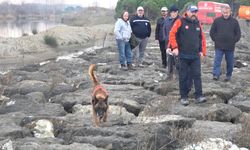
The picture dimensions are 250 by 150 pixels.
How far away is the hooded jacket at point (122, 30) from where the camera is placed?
12297mm

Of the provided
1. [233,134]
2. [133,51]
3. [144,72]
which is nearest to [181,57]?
[233,134]

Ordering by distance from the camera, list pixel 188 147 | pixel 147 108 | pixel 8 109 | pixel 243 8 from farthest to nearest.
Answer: pixel 243 8
pixel 8 109
pixel 147 108
pixel 188 147

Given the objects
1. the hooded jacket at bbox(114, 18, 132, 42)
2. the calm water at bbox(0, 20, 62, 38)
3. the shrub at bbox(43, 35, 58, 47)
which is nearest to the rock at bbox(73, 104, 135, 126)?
the hooded jacket at bbox(114, 18, 132, 42)

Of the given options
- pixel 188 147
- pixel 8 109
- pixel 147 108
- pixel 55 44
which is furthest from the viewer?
pixel 55 44

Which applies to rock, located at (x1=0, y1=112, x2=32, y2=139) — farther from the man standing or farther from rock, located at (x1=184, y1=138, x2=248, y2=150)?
the man standing

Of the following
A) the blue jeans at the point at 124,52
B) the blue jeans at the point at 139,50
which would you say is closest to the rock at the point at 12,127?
the blue jeans at the point at 124,52

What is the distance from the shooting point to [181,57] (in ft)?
28.0

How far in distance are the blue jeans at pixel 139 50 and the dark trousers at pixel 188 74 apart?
4.45 metres

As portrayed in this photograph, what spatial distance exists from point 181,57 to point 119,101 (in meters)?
1.37

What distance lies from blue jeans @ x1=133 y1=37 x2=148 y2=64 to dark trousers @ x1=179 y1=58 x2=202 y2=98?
4.45m

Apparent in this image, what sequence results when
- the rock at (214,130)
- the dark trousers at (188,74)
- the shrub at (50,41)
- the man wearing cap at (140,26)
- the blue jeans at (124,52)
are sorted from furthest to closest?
the shrub at (50,41) < the man wearing cap at (140,26) < the blue jeans at (124,52) < the dark trousers at (188,74) < the rock at (214,130)

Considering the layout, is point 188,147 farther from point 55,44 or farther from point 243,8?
point 243,8

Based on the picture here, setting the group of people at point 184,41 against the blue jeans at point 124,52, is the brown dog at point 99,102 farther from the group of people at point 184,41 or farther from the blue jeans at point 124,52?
the blue jeans at point 124,52

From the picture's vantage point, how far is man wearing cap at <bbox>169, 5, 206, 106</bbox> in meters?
8.43
